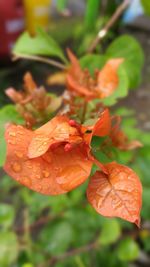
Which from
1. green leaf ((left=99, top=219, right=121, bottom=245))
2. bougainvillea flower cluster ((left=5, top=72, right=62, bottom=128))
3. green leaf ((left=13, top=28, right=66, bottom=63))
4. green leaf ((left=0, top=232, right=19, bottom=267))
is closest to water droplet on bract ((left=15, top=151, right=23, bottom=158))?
bougainvillea flower cluster ((left=5, top=72, right=62, bottom=128))

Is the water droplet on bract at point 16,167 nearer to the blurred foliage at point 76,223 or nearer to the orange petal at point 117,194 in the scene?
the orange petal at point 117,194

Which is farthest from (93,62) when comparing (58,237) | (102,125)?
(58,237)

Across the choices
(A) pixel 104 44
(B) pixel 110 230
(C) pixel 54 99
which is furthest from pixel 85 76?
(A) pixel 104 44

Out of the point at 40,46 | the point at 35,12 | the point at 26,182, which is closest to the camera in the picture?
the point at 26,182

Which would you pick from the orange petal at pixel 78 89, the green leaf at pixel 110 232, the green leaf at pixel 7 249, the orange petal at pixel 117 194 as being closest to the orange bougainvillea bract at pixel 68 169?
the orange petal at pixel 117 194

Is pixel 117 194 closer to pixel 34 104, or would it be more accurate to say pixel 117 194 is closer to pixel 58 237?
pixel 34 104

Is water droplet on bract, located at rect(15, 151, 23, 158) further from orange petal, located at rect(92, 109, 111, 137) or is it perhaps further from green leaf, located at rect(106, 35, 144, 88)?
green leaf, located at rect(106, 35, 144, 88)
